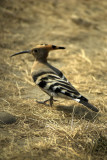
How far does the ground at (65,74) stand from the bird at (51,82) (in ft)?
0.69

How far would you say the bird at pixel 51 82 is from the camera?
335 cm

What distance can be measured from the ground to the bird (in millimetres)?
209

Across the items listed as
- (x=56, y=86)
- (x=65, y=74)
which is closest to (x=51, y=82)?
(x=56, y=86)

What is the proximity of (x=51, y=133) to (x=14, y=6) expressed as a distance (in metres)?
5.79

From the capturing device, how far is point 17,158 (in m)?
2.38

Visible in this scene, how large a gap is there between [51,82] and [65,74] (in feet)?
4.26

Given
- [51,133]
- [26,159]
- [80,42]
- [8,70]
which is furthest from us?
[80,42]

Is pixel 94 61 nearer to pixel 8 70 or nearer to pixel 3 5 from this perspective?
pixel 8 70

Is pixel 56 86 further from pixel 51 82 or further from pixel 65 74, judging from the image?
pixel 65 74

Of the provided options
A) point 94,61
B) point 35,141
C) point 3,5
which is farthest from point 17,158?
point 3,5

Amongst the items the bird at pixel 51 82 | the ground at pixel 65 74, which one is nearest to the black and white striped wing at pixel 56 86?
the bird at pixel 51 82

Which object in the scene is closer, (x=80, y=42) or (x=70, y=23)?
(x=80, y=42)

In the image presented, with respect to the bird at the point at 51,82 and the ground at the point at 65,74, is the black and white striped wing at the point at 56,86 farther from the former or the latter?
the ground at the point at 65,74

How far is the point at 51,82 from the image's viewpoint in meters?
3.51
